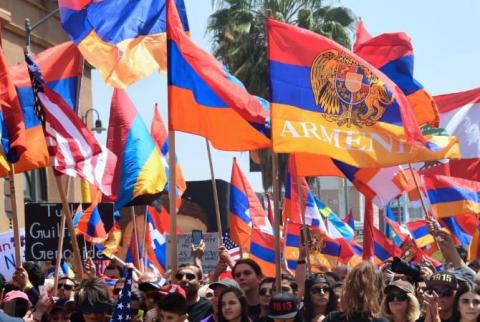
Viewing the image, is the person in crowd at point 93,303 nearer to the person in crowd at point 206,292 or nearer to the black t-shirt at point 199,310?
the black t-shirt at point 199,310

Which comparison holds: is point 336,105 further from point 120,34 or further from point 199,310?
Answer: point 199,310

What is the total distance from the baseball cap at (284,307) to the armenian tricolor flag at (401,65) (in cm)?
516

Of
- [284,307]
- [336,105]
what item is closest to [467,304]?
[284,307]

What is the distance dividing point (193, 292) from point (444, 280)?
2.22 meters

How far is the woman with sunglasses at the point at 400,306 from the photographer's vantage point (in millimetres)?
8930

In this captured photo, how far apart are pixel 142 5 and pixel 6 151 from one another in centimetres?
232

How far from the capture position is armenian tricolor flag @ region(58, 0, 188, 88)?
13320 mm

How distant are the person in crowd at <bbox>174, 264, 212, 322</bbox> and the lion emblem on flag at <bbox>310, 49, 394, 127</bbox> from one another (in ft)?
7.75

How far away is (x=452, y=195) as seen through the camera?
17281 mm

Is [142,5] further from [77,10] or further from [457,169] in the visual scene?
[457,169]

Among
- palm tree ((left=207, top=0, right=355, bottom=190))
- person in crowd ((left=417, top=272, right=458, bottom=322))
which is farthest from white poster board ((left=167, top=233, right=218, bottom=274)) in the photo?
palm tree ((left=207, top=0, right=355, bottom=190))

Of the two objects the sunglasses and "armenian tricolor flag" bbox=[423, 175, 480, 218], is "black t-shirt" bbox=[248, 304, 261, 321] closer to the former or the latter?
the sunglasses

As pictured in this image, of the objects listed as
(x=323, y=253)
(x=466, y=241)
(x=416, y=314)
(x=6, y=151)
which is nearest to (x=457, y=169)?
(x=466, y=241)

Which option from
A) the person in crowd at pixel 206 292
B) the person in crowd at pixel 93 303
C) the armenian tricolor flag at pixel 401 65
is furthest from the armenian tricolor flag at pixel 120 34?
the person in crowd at pixel 93 303
